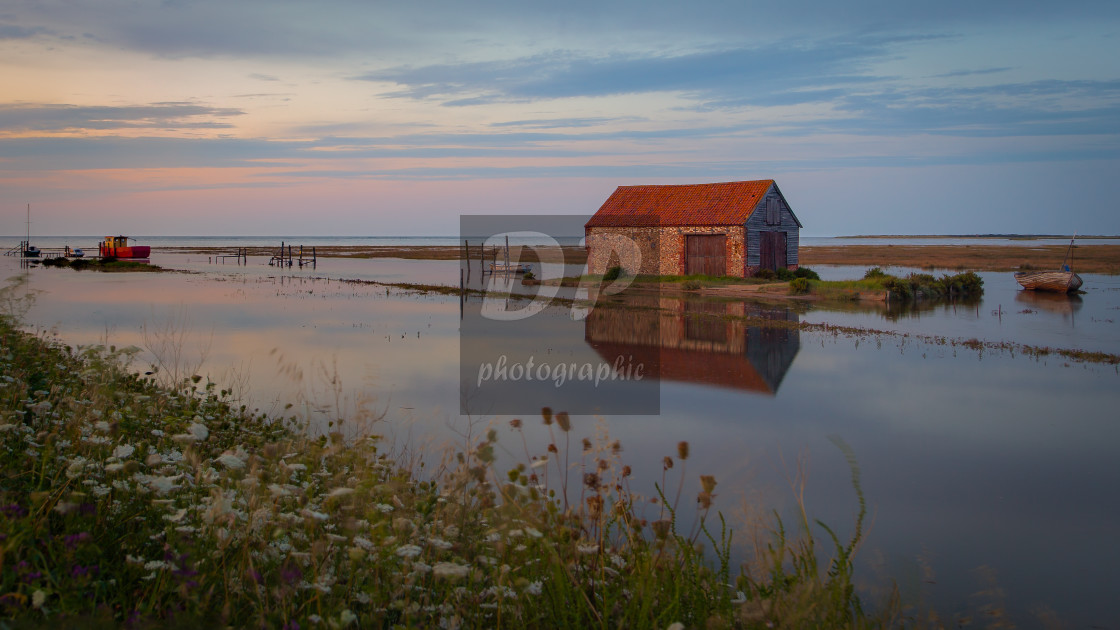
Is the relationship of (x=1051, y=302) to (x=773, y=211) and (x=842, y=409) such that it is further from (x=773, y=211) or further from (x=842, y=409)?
(x=842, y=409)

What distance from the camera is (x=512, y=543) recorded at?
5.33 metres

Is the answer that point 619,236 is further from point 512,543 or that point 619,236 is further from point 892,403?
point 512,543

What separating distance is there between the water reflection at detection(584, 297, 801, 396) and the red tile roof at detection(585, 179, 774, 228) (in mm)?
11565

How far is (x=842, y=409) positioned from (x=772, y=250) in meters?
30.4

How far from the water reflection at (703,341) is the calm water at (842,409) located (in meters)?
0.10

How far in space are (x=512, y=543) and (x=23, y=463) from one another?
367 cm

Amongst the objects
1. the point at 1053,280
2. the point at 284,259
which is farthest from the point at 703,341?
the point at 284,259

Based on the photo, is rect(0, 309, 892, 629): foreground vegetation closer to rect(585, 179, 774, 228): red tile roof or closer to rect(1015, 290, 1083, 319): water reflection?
rect(1015, 290, 1083, 319): water reflection

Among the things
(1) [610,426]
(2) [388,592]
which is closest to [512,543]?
(2) [388,592]

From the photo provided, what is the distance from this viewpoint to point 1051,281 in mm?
39812

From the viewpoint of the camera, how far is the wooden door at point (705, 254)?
41.0 meters

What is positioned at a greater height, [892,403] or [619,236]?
[619,236]

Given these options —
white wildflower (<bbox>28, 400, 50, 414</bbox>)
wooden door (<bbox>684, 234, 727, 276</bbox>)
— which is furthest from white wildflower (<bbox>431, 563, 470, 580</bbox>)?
wooden door (<bbox>684, 234, 727, 276</bbox>)

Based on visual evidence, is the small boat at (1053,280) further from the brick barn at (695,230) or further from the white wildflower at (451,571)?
the white wildflower at (451,571)
